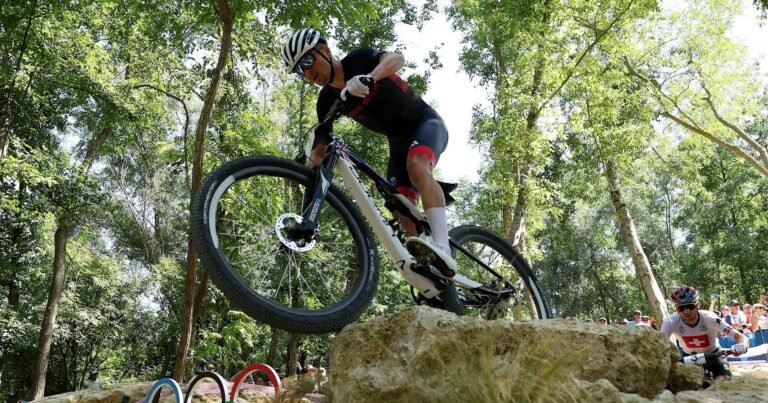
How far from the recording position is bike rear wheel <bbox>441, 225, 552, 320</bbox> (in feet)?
14.3

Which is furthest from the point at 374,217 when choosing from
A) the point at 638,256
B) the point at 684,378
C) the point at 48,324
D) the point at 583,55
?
the point at 48,324

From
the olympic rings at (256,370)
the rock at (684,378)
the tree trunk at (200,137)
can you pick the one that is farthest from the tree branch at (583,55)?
the rock at (684,378)

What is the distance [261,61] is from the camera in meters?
11.8

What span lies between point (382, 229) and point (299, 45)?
1.30 metres

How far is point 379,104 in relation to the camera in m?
3.86

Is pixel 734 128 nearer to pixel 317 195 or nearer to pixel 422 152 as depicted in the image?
pixel 422 152

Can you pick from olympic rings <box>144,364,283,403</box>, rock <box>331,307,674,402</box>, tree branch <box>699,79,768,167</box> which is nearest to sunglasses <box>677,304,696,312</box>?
rock <box>331,307,674,402</box>

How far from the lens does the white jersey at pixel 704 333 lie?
4.99 meters

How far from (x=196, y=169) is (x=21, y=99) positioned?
6419 millimetres

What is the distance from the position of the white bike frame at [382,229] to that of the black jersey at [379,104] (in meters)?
0.25

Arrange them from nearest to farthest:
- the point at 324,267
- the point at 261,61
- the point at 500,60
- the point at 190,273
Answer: the point at 324,267 < the point at 190,273 < the point at 261,61 < the point at 500,60

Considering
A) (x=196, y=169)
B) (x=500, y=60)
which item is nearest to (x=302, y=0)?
(x=196, y=169)

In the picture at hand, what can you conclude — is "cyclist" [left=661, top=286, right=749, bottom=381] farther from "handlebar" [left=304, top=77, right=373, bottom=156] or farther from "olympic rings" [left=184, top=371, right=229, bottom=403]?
"olympic rings" [left=184, top=371, right=229, bottom=403]

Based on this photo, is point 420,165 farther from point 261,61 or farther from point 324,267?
point 261,61
